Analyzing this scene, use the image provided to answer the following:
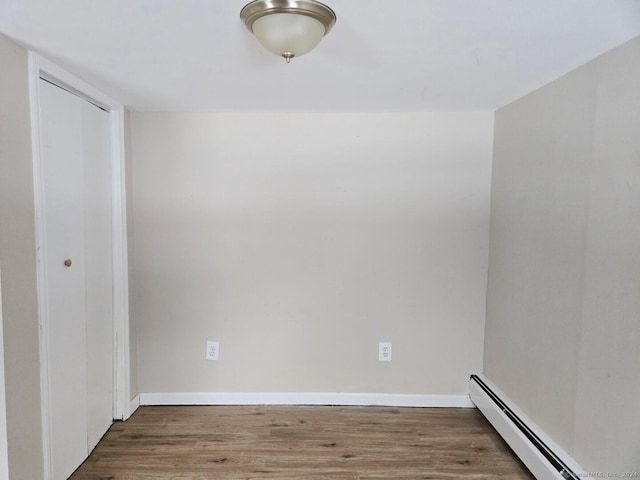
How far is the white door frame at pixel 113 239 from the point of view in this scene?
1465mm

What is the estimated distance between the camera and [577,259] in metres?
1.57

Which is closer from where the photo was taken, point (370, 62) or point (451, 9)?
point (451, 9)

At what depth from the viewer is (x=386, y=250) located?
2.40 meters

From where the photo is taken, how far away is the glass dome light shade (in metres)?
1.12

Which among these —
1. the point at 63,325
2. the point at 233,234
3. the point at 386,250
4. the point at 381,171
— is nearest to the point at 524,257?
the point at 386,250

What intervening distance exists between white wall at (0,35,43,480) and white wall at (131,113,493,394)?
Answer: 93 centimetres

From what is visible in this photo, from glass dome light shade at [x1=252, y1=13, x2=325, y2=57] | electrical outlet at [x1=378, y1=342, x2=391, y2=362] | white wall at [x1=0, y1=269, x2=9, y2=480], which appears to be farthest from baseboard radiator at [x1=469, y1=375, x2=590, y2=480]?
white wall at [x1=0, y1=269, x2=9, y2=480]

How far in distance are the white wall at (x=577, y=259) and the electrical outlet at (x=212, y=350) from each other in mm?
1841

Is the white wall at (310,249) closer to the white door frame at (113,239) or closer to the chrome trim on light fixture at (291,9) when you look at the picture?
the white door frame at (113,239)

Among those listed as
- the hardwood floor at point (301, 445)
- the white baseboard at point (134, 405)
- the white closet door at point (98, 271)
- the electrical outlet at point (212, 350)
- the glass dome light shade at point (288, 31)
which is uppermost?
the glass dome light shade at point (288, 31)

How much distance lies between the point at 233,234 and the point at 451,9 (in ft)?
5.75

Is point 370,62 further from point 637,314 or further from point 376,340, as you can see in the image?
point 376,340

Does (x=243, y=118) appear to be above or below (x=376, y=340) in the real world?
above

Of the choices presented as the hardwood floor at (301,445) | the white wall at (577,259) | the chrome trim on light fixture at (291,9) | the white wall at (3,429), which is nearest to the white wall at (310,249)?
the hardwood floor at (301,445)
